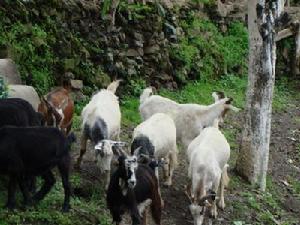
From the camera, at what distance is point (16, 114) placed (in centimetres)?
883

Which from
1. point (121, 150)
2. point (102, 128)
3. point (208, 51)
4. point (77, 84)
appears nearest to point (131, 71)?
point (77, 84)

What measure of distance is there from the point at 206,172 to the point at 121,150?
178 centimetres

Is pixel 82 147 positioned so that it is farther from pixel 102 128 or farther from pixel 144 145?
pixel 144 145

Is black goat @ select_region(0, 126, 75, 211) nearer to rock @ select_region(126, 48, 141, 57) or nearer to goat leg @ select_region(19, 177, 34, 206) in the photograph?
goat leg @ select_region(19, 177, 34, 206)

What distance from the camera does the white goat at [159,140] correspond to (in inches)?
383

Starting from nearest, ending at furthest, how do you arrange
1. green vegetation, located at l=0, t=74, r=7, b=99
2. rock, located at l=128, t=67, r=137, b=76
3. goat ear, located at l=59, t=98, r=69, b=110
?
green vegetation, located at l=0, t=74, r=7, b=99 < goat ear, located at l=59, t=98, r=69, b=110 < rock, located at l=128, t=67, r=137, b=76

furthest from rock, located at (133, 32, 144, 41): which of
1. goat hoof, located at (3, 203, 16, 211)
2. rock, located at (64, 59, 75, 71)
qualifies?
goat hoof, located at (3, 203, 16, 211)

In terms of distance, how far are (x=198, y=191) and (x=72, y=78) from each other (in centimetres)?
569

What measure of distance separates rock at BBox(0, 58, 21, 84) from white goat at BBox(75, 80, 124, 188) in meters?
1.87

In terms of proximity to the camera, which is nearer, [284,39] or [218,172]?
[218,172]

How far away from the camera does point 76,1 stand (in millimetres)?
15109

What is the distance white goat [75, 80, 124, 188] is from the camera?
939 cm

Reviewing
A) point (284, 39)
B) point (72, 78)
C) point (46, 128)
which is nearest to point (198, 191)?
point (46, 128)

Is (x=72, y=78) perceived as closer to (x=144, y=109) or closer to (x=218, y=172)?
(x=144, y=109)
